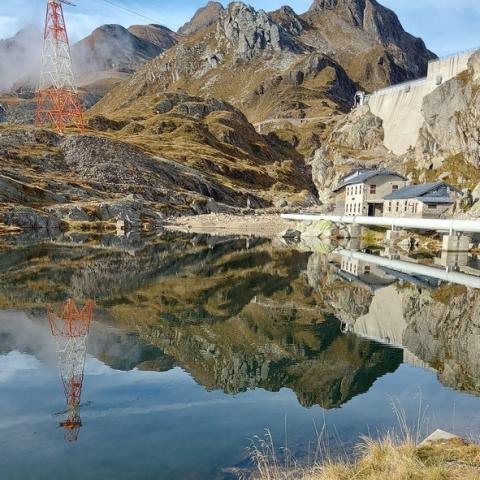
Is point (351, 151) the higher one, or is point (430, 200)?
point (351, 151)

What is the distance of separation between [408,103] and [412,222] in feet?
339

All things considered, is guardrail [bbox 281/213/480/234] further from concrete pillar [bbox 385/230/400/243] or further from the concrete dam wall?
the concrete dam wall

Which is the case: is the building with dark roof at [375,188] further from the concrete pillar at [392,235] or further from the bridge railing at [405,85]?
the bridge railing at [405,85]

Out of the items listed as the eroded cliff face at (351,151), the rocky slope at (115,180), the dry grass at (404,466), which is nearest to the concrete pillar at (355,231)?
the rocky slope at (115,180)

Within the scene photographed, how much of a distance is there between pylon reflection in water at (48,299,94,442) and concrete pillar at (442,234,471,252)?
4633cm

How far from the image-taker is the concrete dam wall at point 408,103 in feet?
475

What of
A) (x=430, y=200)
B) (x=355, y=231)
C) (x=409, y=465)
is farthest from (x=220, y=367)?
(x=355, y=231)

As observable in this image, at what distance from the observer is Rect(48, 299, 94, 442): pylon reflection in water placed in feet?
50.3

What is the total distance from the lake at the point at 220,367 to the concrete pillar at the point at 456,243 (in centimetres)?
1927

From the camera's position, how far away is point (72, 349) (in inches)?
926

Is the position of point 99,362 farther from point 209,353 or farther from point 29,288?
point 29,288

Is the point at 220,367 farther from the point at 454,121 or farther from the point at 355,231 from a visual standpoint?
the point at 454,121

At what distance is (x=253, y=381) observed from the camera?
19.0 metres

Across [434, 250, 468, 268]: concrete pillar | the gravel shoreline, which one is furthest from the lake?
the gravel shoreline
